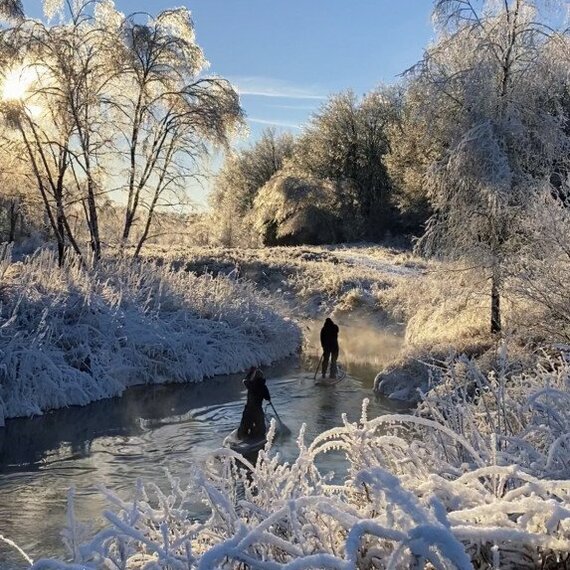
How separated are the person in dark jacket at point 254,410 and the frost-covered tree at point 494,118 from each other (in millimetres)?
5759

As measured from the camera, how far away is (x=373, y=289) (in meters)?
25.7

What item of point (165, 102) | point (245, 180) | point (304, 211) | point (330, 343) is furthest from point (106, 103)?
point (245, 180)

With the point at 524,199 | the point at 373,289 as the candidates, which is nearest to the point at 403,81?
the point at 524,199

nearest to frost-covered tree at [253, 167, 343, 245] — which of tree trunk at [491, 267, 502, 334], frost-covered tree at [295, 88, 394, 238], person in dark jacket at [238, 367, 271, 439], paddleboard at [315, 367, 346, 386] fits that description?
frost-covered tree at [295, 88, 394, 238]

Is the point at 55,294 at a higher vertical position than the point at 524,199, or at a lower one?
lower

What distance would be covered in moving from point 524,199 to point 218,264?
17.2 m

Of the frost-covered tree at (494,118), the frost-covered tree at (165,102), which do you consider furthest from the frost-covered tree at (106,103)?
the frost-covered tree at (494,118)

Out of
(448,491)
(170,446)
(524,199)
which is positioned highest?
(524,199)

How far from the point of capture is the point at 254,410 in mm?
9695

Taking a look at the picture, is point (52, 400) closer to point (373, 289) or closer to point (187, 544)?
point (187, 544)

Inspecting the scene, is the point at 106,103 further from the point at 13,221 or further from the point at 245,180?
the point at 245,180

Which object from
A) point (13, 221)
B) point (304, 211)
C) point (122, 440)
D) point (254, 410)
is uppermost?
point (304, 211)

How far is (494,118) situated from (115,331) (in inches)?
339

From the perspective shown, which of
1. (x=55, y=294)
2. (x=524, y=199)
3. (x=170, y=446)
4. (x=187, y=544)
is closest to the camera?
(x=187, y=544)
